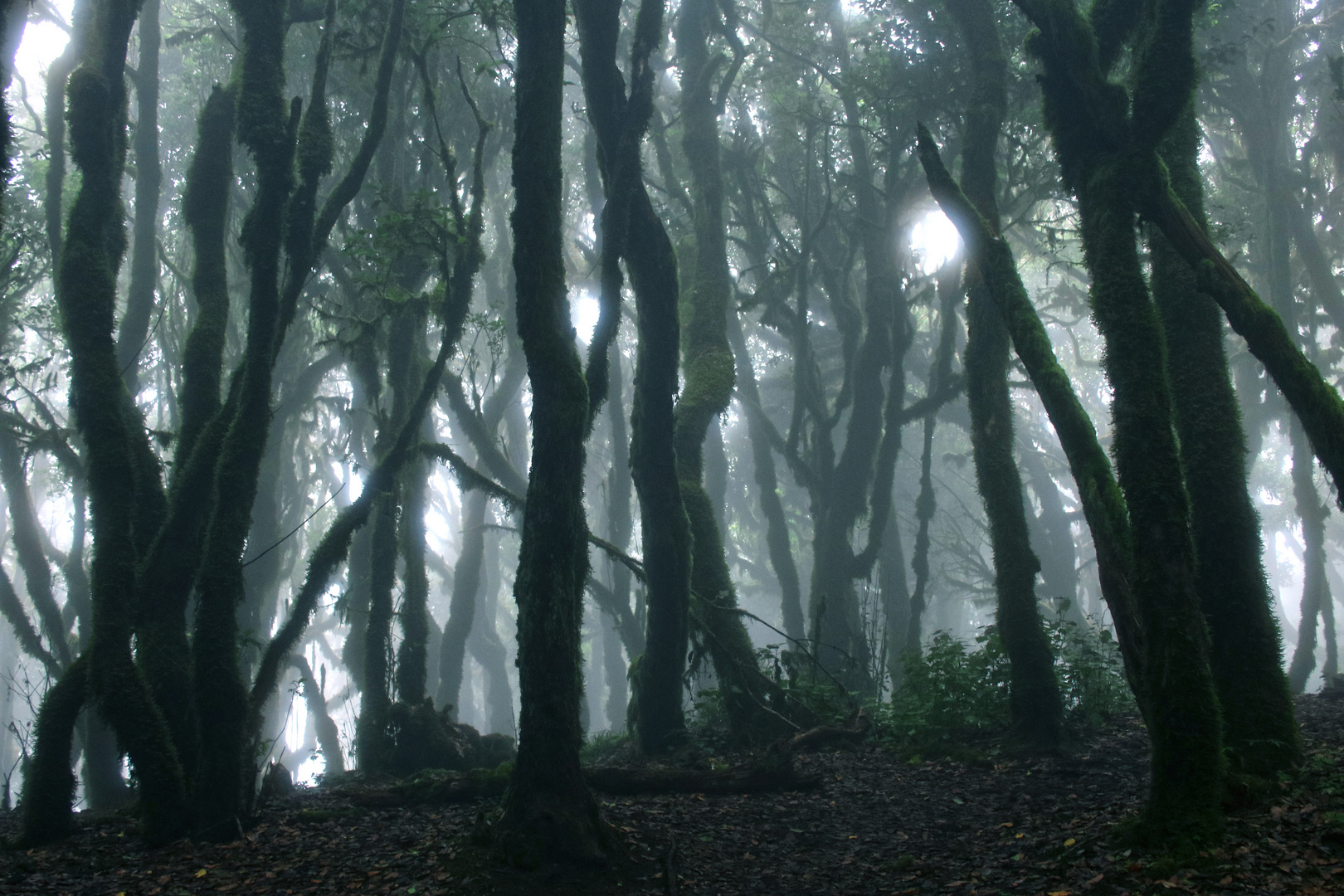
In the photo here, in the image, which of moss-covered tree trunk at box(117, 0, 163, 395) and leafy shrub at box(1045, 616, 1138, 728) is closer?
leafy shrub at box(1045, 616, 1138, 728)

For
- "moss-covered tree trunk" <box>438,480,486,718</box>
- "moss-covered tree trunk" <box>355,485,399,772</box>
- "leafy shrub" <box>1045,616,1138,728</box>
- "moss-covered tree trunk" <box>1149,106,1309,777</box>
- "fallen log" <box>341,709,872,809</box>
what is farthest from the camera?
"moss-covered tree trunk" <box>438,480,486,718</box>

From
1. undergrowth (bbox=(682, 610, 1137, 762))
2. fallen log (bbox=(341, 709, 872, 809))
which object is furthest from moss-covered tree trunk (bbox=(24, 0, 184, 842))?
undergrowth (bbox=(682, 610, 1137, 762))

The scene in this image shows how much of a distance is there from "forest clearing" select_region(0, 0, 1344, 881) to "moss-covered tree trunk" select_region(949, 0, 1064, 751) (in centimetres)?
5

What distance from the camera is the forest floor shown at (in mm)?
4938

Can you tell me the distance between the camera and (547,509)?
21.6ft

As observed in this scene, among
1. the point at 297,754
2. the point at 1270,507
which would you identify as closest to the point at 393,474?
the point at 297,754

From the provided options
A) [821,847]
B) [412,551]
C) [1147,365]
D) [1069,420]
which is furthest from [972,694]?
[412,551]

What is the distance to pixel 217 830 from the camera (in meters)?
A: 7.00

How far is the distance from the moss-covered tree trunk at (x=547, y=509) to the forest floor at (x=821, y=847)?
0.42 meters

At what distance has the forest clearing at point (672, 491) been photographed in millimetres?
6004

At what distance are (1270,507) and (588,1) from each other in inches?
1974

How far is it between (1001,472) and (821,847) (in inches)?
212

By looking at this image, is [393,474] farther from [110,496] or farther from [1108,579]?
[1108,579]

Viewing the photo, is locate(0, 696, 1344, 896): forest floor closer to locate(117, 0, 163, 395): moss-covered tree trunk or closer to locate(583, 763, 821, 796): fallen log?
locate(583, 763, 821, 796): fallen log
